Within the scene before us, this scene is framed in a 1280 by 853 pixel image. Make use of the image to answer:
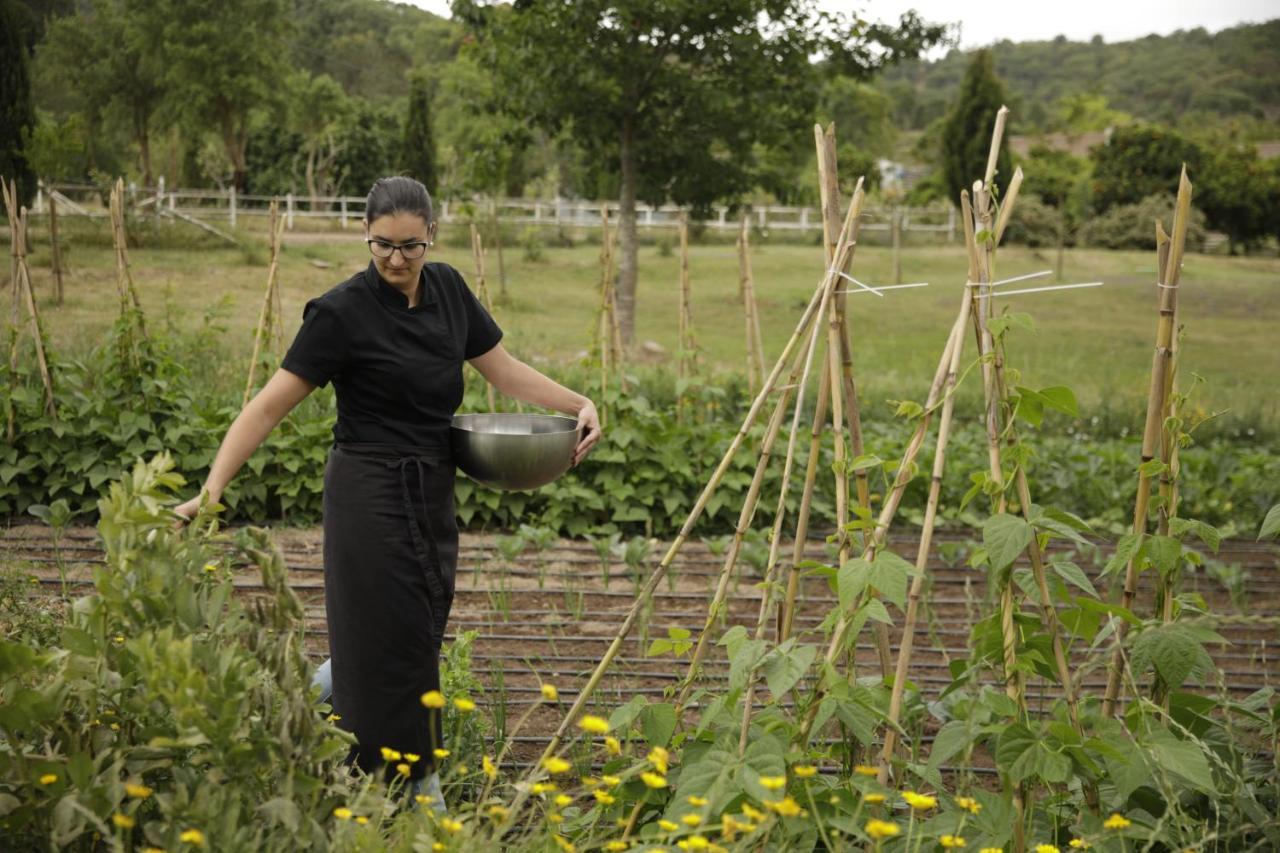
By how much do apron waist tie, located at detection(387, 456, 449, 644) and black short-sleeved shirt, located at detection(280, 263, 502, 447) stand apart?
5cm

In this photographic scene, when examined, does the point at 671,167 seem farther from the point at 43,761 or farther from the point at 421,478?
the point at 43,761

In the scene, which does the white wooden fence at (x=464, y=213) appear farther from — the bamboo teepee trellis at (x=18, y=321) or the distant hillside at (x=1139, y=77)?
the distant hillside at (x=1139, y=77)

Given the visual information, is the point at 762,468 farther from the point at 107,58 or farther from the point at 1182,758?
the point at 107,58

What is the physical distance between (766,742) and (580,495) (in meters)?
3.28

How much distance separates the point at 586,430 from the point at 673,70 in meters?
8.68

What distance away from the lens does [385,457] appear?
8.06ft

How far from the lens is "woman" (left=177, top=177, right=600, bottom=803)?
2.36 m

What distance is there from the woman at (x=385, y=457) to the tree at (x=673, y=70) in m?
8.18

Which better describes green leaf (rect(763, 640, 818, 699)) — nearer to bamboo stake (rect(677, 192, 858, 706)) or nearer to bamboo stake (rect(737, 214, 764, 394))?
bamboo stake (rect(677, 192, 858, 706))

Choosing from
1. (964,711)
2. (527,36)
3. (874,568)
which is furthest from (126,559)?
(527,36)

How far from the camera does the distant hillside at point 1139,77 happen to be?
55312 mm

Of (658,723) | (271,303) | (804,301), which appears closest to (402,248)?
(658,723)

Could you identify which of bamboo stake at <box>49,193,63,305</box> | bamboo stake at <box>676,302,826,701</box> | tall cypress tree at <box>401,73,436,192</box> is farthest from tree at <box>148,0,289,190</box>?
bamboo stake at <box>676,302,826,701</box>

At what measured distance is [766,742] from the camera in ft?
7.09
